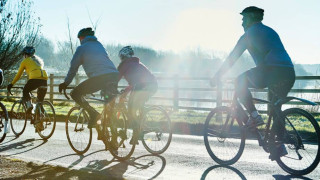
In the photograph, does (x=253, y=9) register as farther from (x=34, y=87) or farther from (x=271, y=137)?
(x=34, y=87)

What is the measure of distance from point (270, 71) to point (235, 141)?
1.24 metres

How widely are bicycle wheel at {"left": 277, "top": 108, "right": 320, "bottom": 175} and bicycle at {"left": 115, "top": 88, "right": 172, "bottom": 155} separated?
2013 mm

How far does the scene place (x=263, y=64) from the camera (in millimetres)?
5102

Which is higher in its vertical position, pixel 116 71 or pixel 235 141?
Result: pixel 116 71

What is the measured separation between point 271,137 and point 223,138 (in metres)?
0.81

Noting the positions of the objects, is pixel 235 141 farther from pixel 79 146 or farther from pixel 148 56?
pixel 148 56

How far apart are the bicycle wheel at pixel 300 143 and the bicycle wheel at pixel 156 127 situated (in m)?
2.02

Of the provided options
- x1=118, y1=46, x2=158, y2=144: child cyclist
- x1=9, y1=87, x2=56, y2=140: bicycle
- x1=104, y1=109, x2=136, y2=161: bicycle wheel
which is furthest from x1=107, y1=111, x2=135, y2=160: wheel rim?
x1=9, y1=87, x2=56, y2=140: bicycle

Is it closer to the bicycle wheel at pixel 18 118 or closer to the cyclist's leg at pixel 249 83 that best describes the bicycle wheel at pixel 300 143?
the cyclist's leg at pixel 249 83

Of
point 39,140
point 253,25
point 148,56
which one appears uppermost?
point 148,56

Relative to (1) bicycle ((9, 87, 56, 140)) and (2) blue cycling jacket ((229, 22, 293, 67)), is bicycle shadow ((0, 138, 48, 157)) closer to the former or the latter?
(1) bicycle ((9, 87, 56, 140))

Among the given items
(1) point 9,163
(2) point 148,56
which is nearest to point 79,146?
(1) point 9,163

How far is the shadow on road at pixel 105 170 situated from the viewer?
15.9 ft

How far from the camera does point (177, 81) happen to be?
600 inches
